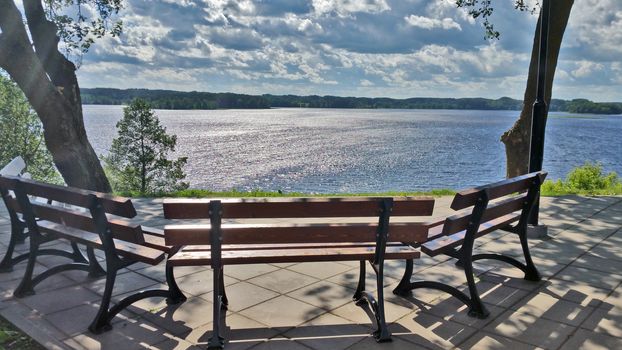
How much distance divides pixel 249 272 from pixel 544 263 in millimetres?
3077

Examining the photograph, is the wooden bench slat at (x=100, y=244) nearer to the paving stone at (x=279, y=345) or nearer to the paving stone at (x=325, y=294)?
the paving stone at (x=279, y=345)

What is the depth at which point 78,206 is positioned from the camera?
3.98 m

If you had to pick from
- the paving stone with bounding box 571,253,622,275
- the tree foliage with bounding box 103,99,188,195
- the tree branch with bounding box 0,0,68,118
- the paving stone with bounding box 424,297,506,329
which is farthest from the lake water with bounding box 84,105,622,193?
the paving stone with bounding box 424,297,506,329

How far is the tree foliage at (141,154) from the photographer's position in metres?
24.4

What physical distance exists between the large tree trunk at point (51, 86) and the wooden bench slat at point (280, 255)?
672 cm

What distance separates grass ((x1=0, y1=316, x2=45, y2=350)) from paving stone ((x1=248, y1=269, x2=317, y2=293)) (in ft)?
6.09

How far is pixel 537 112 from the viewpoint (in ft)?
21.1

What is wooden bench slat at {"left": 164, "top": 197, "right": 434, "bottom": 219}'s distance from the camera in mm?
3418

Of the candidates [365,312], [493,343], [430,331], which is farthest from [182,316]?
[493,343]

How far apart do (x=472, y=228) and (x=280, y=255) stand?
155 cm

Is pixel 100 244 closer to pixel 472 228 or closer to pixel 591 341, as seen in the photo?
pixel 472 228

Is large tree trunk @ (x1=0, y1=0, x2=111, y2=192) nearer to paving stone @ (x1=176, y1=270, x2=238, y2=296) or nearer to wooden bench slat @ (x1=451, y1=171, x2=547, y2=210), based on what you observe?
Result: paving stone @ (x1=176, y1=270, x2=238, y2=296)

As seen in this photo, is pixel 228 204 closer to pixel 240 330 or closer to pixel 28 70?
pixel 240 330

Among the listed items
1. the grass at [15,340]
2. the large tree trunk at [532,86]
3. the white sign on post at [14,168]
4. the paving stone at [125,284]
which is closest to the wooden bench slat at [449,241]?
the paving stone at [125,284]
